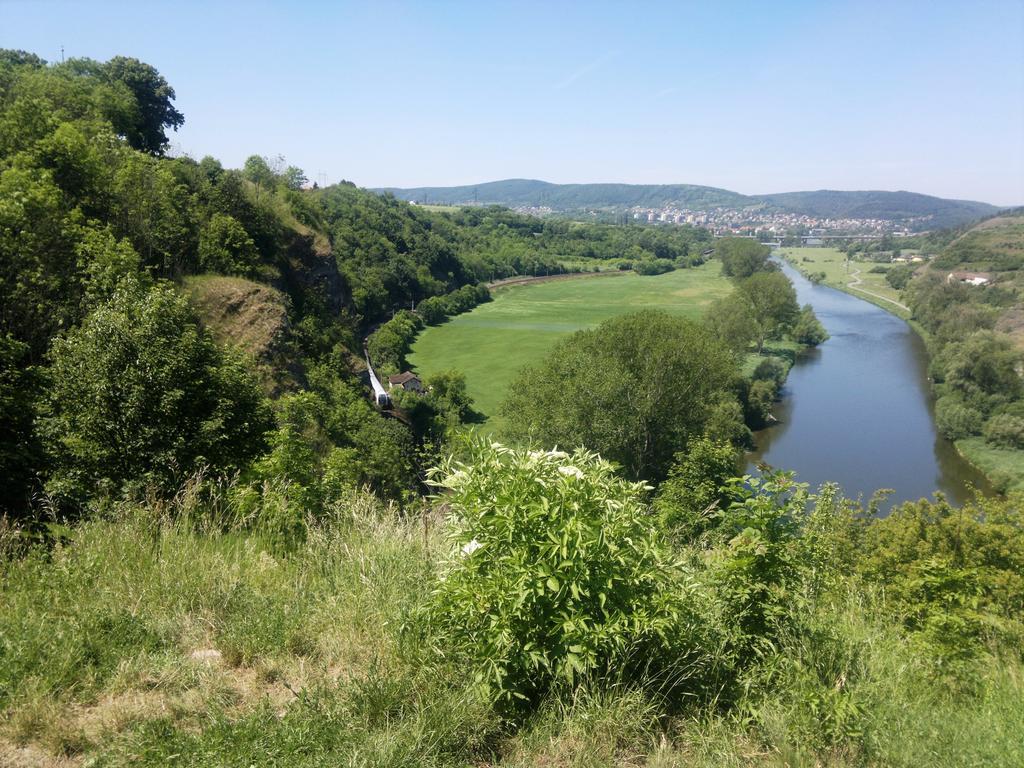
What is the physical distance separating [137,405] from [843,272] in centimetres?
14521

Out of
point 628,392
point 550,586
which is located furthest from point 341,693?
point 628,392

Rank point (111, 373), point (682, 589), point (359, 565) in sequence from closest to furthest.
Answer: point (682, 589)
point (359, 565)
point (111, 373)

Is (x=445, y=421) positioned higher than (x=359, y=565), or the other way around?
(x=359, y=565)

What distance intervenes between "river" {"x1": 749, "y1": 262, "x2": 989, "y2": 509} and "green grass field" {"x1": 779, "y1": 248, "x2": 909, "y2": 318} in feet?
82.5

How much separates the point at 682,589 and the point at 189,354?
7.65 metres

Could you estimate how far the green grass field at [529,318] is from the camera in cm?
5666

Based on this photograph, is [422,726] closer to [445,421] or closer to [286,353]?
[286,353]

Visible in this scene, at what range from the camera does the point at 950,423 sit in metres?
37.0

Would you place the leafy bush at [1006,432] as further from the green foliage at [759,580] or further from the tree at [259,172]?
the tree at [259,172]

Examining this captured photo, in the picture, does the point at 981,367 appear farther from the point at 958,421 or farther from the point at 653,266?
the point at 653,266

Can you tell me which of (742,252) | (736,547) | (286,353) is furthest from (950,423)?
(742,252)

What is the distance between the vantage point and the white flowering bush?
3094mm

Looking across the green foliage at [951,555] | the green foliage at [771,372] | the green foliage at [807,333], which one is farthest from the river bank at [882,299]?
the green foliage at [951,555]

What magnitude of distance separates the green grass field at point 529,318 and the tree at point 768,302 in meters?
16.2
